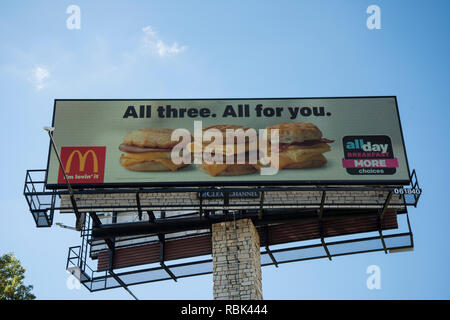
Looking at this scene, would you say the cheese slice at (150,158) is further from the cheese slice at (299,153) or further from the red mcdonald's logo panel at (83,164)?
the cheese slice at (299,153)

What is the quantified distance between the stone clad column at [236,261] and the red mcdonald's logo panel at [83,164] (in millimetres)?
4697

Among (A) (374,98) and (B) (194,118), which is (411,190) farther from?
(B) (194,118)

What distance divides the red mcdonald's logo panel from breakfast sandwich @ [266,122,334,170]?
6303 millimetres

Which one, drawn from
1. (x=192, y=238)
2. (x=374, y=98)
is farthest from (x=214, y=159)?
(x=374, y=98)

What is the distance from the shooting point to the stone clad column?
2005 centimetres

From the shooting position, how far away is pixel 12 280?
2338cm

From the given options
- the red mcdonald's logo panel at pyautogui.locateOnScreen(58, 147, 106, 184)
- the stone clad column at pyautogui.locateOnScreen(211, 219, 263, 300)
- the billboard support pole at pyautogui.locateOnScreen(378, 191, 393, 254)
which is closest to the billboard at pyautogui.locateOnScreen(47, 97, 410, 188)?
the red mcdonald's logo panel at pyautogui.locateOnScreen(58, 147, 106, 184)

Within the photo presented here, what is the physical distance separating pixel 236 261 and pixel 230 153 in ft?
13.0

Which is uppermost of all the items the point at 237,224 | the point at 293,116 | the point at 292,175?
the point at 293,116

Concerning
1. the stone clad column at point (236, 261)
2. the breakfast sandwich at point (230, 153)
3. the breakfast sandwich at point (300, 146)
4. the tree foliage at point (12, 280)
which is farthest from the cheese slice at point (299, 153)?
the tree foliage at point (12, 280)

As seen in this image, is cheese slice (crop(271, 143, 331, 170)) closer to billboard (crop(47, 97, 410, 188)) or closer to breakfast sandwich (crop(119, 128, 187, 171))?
billboard (crop(47, 97, 410, 188))

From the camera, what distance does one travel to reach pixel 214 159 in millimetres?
21547

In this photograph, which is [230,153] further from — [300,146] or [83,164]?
[83,164]

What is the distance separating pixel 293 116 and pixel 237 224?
4728mm
